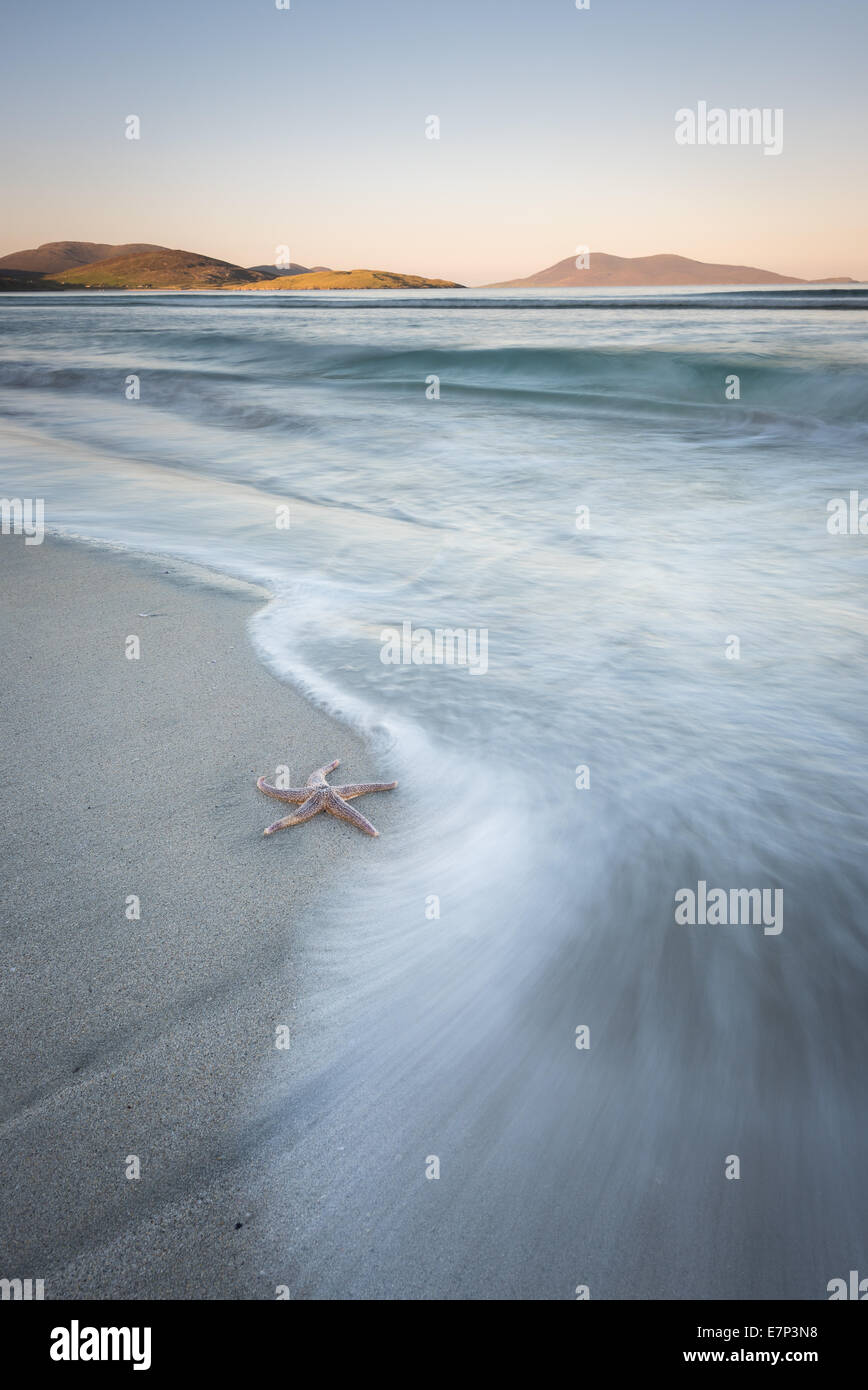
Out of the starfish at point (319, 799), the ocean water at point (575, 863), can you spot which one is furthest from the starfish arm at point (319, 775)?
the ocean water at point (575, 863)

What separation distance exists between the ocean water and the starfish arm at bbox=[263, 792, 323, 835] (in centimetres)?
31

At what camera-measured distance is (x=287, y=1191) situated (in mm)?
1753

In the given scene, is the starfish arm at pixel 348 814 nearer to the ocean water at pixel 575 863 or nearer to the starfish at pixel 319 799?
the starfish at pixel 319 799

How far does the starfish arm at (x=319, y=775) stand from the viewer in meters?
3.03

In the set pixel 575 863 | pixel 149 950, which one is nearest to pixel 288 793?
pixel 149 950

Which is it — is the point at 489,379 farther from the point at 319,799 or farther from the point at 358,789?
the point at 319,799

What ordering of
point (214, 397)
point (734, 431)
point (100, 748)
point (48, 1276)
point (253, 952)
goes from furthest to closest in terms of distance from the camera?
1. point (214, 397)
2. point (734, 431)
3. point (100, 748)
4. point (253, 952)
5. point (48, 1276)

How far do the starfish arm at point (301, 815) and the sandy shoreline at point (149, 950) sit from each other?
50mm

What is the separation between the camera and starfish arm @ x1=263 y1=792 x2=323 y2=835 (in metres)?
2.80

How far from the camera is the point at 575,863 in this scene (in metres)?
2.92

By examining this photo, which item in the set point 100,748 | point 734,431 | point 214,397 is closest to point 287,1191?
point 100,748

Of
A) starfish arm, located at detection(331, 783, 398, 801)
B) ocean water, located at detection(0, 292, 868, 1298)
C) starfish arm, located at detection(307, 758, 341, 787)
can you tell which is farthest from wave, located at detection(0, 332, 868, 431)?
starfish arm, located at detection(331, 783, 398, 801)
